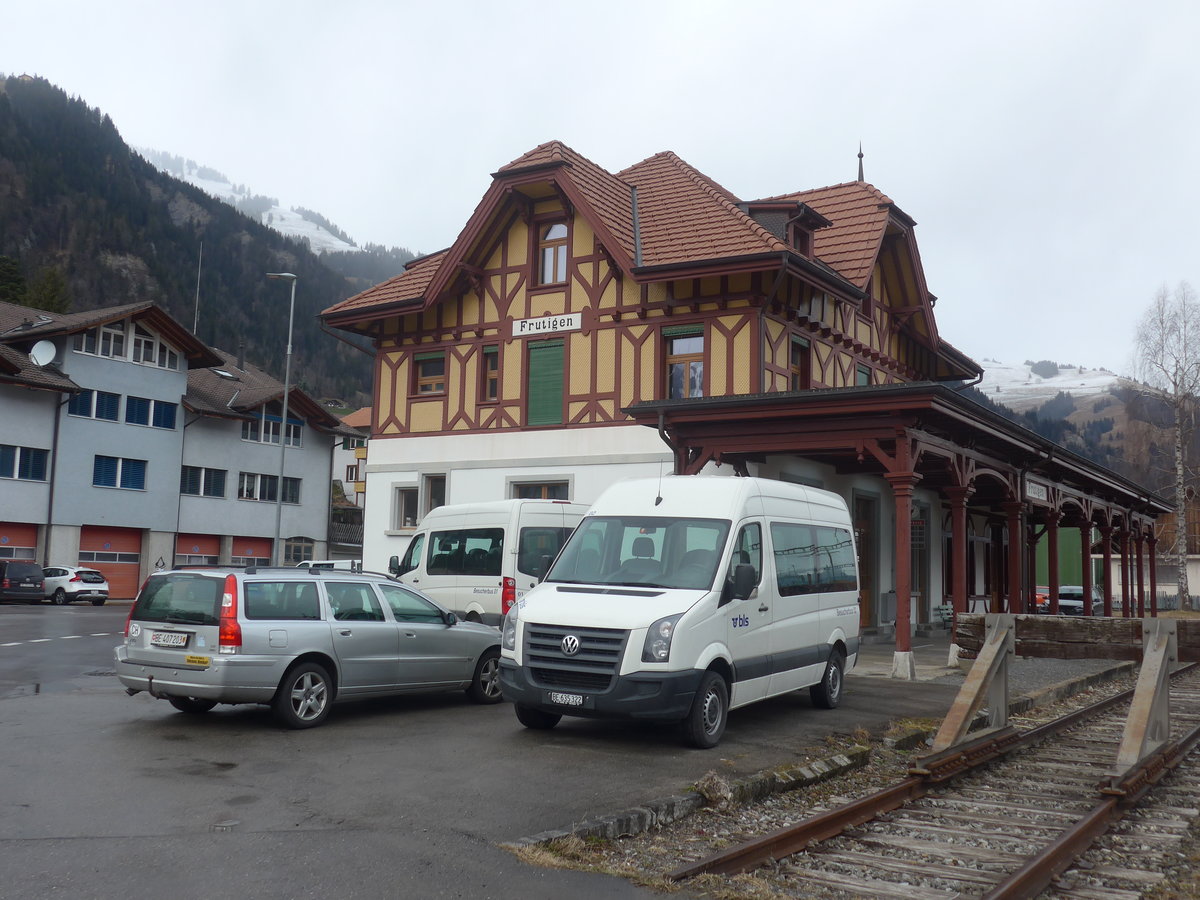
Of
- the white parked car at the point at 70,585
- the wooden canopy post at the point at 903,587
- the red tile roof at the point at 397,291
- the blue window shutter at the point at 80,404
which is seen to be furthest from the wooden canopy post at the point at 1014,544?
the blue window shutter at the point at 80,404

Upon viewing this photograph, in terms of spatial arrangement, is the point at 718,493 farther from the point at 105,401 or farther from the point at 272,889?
the point at 105,401

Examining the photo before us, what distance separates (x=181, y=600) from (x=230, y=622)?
643 mm

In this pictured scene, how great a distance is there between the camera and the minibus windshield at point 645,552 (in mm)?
10391

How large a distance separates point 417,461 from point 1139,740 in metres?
19.9

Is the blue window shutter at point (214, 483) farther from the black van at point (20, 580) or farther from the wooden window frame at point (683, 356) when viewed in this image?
the wooden window frame at point (683, 356)

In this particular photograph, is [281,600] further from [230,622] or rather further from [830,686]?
[830,686]

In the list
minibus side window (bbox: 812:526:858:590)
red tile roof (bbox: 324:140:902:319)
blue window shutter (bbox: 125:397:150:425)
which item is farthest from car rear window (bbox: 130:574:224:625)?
blue window shutter (bbox: 125:397:150:425)

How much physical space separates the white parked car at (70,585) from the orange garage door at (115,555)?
3.53m

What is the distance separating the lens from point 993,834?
705 centimetres

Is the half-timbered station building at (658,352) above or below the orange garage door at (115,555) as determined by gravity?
above

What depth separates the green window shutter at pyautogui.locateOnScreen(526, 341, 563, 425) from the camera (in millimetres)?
24594

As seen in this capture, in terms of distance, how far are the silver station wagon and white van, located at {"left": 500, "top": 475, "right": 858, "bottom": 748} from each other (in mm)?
1779

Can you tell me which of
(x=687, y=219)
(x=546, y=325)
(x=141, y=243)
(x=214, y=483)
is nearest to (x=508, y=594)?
(x=546, y=325)

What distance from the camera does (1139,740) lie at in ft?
27.7
